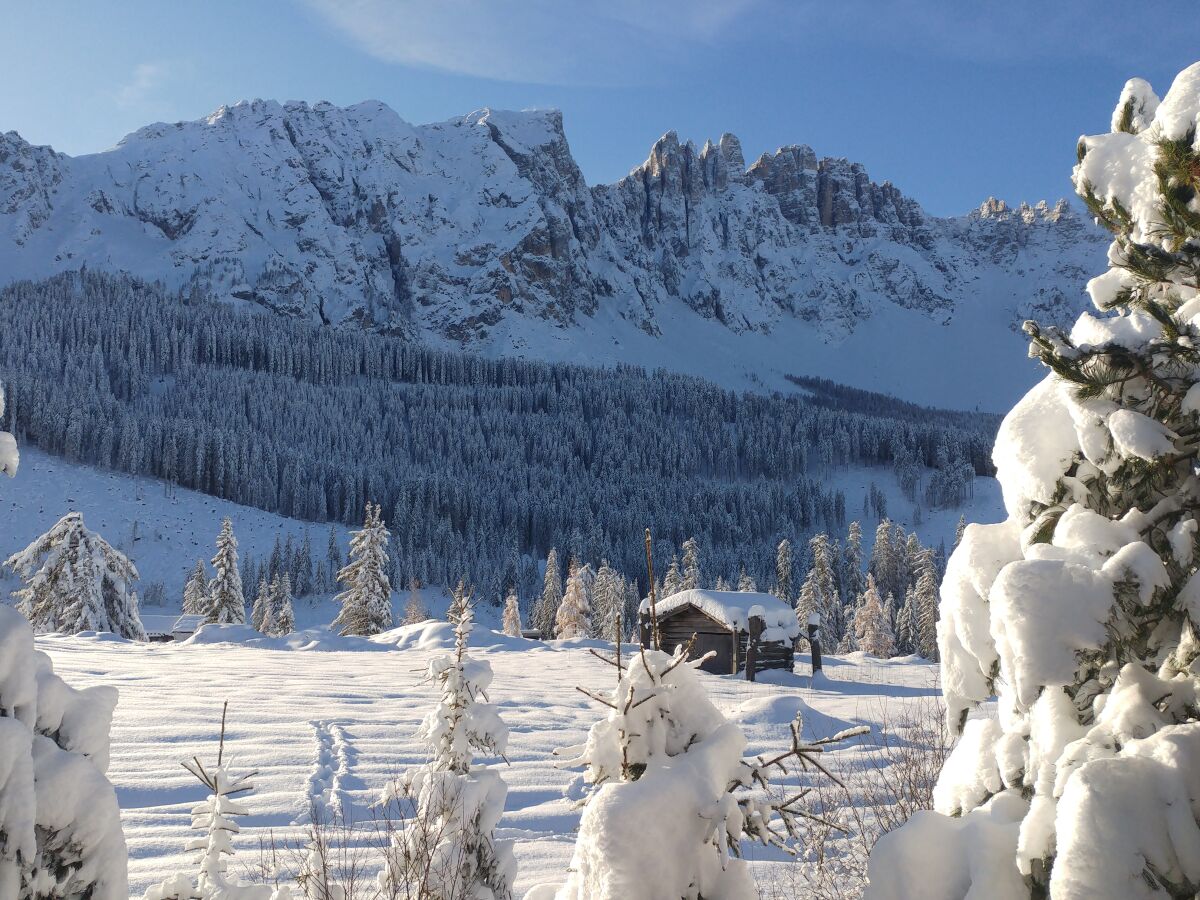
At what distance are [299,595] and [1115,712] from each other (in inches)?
3425

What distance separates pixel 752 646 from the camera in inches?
829

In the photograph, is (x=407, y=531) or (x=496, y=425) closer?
(x=407, y=531)

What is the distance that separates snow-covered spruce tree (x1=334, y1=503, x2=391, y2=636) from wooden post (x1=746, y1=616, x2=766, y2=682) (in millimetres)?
20926

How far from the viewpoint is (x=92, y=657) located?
1895 cm

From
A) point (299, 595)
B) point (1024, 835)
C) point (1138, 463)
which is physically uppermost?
point (1138, 463)

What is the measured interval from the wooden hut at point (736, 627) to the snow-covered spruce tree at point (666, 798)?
18.5 metres

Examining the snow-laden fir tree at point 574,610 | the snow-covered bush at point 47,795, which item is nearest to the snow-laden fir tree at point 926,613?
the snow-laden fir tree at point 574,610

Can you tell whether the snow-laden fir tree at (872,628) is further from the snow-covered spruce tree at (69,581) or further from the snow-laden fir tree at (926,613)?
the snow-covered spruce tree at (69,581)

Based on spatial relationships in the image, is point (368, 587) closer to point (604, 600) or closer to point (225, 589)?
point (225, 589)

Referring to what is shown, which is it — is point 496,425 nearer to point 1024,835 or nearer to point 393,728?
point 393,728

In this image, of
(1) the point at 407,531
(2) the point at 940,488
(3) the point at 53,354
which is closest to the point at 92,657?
(1) the point at 407,531

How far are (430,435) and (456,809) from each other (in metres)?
141

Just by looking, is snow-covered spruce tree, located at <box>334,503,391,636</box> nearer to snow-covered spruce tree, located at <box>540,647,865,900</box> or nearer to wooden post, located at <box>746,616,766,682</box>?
wooden post, located at <box>746,616,766,682</box>

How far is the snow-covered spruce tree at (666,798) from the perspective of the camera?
2771 mm
